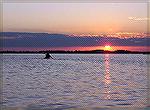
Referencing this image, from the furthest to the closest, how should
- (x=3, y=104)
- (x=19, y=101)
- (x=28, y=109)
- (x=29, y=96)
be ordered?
1. (x=29, y=96)
2. (x=19, y=101)
3. (x=3, y=104)
4. (x=28, y=109)

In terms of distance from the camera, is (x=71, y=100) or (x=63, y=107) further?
(x=71, y=100)

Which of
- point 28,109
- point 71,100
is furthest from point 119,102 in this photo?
point 28,109

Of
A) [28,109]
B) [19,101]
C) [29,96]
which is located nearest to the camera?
[28,109]

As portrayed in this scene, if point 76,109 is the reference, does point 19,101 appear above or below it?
above

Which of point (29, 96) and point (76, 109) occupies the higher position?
point (29, 96)

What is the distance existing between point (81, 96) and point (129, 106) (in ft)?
17.5

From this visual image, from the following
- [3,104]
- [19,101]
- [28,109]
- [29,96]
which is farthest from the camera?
[29,96]

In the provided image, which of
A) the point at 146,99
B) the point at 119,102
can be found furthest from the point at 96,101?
the point at 146,99

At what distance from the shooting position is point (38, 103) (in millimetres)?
21312

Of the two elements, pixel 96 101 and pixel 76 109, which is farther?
pixel 96 101

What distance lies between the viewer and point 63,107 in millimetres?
19547

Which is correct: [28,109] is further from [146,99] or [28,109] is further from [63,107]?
[146,99]

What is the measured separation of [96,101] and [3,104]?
597 centimetres

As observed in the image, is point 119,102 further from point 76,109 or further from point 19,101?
point 19,101
